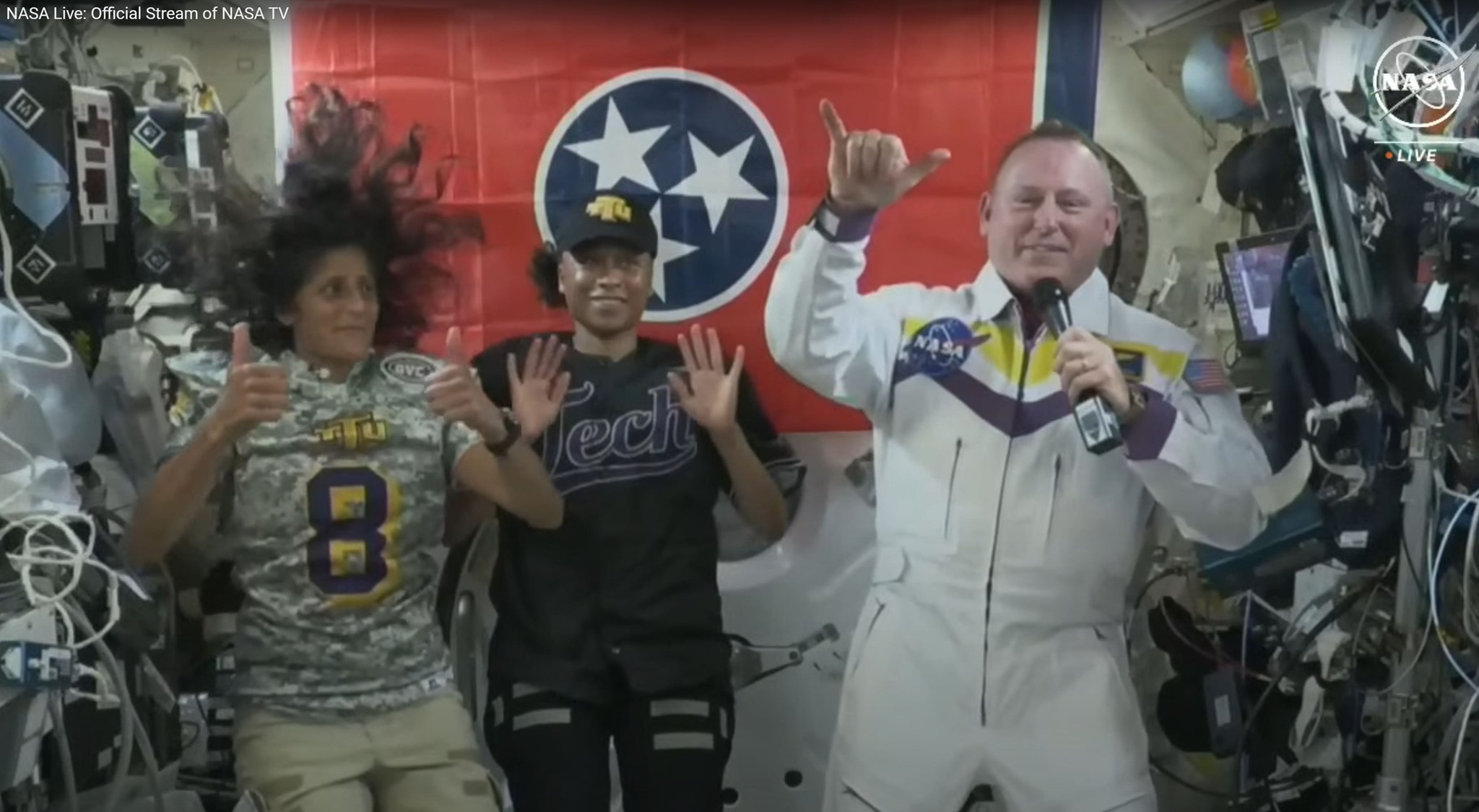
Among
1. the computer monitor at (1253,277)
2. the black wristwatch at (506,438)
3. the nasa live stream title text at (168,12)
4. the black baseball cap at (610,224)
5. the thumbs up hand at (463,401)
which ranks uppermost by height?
the nasa live stream title text at (168,12)

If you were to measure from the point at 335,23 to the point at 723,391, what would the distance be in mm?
839

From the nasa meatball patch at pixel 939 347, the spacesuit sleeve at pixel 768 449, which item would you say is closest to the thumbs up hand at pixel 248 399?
the spacesuit sleeve at pixel 768 449

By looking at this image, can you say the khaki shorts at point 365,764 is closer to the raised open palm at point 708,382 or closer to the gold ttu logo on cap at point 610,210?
the raised open palm at point 708,382

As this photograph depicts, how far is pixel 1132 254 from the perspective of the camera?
2.20 metres

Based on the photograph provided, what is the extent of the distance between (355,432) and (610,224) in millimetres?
496

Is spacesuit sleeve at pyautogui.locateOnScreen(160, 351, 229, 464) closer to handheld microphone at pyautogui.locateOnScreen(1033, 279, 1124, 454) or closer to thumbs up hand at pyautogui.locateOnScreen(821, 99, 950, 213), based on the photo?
thumbs up hand at pyautogui.locateOnScreen(821, 99, 950, 213)

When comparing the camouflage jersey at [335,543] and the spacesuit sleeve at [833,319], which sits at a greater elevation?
the spacesuit sleeve at [833,319]

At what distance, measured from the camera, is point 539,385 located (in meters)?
2.14

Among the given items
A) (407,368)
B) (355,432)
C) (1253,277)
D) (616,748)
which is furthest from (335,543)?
(1253,277)

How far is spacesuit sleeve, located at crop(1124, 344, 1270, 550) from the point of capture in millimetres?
2074

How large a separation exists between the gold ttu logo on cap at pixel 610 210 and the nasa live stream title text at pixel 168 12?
0.56 m

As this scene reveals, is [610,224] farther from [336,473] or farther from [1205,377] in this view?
[1205,377]

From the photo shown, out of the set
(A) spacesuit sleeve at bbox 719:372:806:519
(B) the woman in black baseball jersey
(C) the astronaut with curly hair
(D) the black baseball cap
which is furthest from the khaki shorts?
(D) the black baseball cap

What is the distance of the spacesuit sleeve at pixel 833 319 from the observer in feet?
6.77
